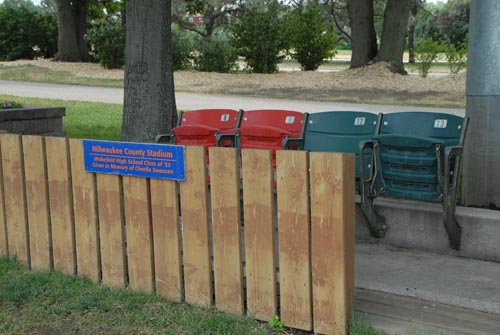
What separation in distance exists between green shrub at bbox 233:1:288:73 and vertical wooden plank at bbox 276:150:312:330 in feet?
78.6

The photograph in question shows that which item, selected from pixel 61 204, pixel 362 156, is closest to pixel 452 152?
pixel 362 156

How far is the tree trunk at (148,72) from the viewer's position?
8.95 m

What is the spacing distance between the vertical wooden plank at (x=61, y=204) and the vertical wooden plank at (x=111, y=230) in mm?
298

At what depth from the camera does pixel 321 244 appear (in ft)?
14.9

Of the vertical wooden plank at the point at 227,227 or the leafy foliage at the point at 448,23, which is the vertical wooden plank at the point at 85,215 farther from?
the leafy foliage at the point at 448,23

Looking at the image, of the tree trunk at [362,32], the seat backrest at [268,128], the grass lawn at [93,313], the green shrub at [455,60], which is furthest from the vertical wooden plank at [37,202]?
the green shrub at [455,60]

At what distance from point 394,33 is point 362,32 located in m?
1.24

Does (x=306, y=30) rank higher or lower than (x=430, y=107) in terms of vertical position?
higher

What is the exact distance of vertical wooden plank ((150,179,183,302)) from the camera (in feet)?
17.1

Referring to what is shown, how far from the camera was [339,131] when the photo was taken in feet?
22.8

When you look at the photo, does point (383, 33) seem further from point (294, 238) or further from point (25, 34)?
point (294, 238)

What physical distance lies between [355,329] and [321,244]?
0.51m

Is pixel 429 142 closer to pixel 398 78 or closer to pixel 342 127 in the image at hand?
pixel 342 127

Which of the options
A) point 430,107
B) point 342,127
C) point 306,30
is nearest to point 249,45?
point 306,30
